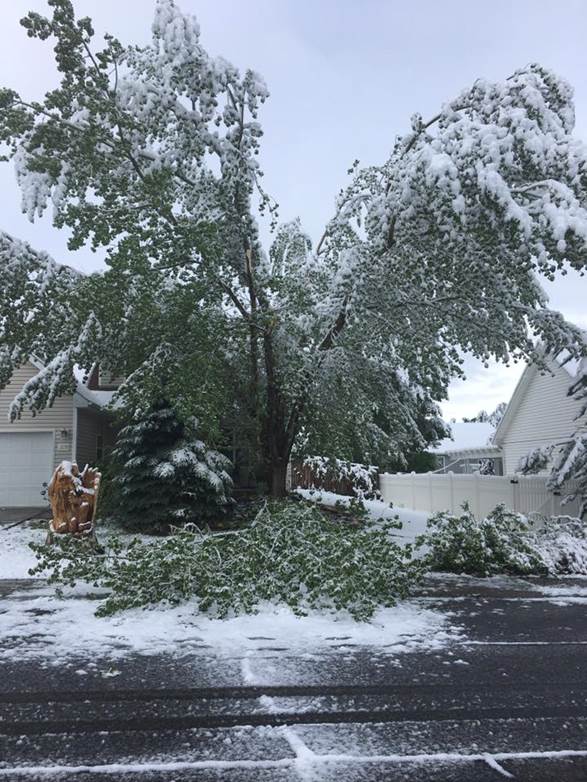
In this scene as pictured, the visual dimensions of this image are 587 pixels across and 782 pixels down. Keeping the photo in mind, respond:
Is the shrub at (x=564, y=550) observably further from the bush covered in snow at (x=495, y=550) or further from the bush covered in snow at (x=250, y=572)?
the bush covered in snow at (x=250, y=572)

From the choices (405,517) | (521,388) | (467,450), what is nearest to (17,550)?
(405,517)

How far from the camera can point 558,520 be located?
1152 cm

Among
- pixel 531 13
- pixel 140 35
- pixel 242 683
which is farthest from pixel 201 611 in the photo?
pixel 140 35

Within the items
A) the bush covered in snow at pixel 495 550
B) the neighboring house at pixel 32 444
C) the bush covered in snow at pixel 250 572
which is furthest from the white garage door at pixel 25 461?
the bush covered in snow at pixel 495 550

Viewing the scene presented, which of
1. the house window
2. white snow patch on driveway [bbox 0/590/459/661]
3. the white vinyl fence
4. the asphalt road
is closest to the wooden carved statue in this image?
white snow patch on driveway [bbox 0/590/459/661]

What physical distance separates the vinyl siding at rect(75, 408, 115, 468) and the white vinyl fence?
932 cm

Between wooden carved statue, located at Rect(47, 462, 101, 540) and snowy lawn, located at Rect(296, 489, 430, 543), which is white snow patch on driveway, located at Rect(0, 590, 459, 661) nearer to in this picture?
wooden carved statue, located at Rect(47, 462, 101, 540)

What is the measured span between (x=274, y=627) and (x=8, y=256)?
9.42 metres

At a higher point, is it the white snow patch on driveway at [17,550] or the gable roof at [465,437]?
the gable roof at [465,437]

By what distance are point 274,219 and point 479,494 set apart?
26.4 feet

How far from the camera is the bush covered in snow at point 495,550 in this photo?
9.54 meters

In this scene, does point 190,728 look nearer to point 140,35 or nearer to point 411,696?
point 411,696

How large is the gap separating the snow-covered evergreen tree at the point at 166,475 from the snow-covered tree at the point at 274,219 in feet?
3.75

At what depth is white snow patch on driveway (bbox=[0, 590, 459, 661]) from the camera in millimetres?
5707
